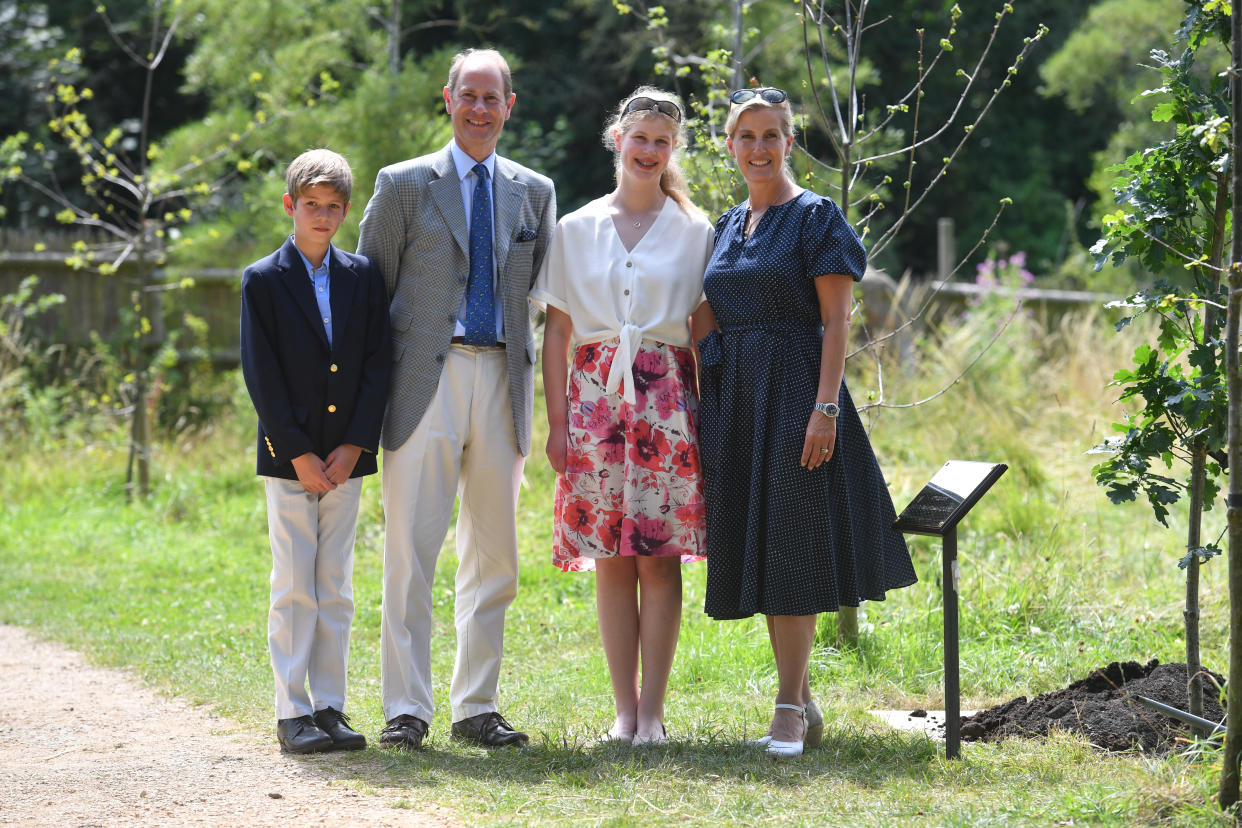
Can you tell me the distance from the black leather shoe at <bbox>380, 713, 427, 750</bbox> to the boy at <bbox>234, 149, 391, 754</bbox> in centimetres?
8

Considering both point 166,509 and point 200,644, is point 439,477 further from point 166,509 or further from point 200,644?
point 166,509

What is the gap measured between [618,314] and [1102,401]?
234 inches

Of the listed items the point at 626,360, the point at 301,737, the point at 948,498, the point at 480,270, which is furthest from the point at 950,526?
the point at 301,737

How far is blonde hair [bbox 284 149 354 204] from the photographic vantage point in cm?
404

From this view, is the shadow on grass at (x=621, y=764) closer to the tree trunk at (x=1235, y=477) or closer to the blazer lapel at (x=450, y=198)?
the tree trunk at (x=1235, y=477)

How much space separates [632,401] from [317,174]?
121 centimetres

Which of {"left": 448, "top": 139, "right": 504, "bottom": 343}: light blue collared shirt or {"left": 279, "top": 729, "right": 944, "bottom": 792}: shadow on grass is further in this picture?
{"left": 448, "top": 139, "right": 504, "bottom": 343}: light blue collared shirt

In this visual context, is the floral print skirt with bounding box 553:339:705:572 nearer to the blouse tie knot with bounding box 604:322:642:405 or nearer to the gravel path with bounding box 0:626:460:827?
the blouse tie knot with bounding box 604:322:642:405

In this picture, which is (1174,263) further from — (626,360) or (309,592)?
(309,592)

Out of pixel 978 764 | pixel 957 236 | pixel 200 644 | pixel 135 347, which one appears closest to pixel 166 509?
pixel 135 347

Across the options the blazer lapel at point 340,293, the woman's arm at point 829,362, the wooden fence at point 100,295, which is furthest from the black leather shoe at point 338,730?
the wooden fence at point 100,295

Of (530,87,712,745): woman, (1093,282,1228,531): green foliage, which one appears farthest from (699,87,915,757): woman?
(1093,282,1228,531): green foliage

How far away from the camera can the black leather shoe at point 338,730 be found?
398 centimetres

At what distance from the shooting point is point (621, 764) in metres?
3.73
